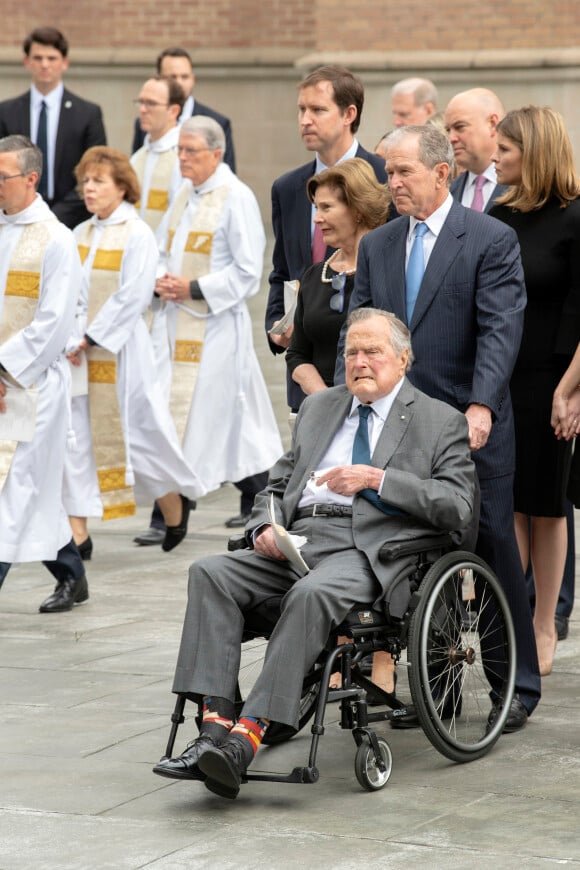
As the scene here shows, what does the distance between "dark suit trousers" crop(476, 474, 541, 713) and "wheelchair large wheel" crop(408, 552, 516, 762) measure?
0.13 m

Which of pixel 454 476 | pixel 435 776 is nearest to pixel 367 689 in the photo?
pixel 435 776

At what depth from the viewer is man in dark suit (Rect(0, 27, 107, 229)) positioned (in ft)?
39.2

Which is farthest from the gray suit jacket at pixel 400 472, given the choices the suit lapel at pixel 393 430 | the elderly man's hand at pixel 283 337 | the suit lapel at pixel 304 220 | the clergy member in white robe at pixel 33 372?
the clergy member in white robe at pixel 33 372

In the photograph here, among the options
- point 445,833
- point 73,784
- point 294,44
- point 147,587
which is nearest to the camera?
point 445,833

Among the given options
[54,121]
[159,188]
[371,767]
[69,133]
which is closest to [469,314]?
[371,767]

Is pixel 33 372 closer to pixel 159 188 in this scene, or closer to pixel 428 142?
pixel 428 142

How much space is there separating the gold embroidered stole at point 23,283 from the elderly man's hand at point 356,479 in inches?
112

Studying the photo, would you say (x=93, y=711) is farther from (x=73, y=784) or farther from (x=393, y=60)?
(x=393, y=60)

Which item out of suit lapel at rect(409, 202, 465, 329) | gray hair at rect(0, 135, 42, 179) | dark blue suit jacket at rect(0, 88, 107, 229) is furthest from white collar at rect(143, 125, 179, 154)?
suit lapel at rect(409, 202, 465, 329)

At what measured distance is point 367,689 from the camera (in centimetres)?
521

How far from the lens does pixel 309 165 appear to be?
24.2ft

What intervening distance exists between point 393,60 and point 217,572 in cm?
1098

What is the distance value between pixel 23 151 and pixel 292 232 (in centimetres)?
129

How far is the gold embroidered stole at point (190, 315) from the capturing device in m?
9.89
